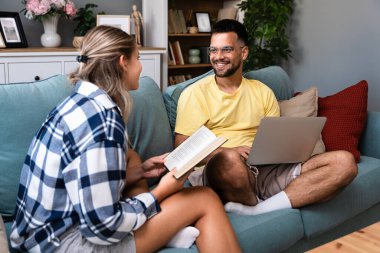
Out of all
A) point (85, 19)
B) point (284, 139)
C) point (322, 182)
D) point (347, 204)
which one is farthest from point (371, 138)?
point (85, 19)

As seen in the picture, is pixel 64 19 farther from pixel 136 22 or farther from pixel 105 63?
pixel 105 63

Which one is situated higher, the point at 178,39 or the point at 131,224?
the point at 178,39


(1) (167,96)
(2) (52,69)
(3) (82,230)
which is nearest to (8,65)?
(2) (52,69)

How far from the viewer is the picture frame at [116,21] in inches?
142

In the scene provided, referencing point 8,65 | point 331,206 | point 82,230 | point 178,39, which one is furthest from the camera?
point 178,39

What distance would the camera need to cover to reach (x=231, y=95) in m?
2.18

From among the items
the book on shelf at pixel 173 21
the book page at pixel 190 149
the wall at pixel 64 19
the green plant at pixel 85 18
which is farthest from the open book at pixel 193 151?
the book on shelf at pixel 173 21

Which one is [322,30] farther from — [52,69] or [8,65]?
[8,65]

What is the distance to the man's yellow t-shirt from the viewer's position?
6.77 feet

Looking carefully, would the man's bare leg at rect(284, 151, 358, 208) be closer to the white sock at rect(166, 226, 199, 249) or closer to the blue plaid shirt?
the white sock at rect(166, 226, 199, 249)

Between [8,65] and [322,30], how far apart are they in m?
2.38

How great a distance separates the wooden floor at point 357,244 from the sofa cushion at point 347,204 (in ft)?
1.29

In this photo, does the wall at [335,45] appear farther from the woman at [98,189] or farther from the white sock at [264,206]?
the woman at [98,189]

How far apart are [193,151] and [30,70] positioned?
7.19 ft
